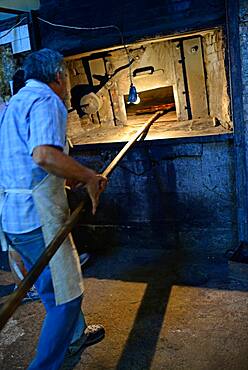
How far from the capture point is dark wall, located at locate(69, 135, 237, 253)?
178 inches

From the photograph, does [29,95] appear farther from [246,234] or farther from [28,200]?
[246,234]

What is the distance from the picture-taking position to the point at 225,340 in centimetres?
314

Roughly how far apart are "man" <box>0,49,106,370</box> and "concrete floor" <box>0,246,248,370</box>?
2.27ft

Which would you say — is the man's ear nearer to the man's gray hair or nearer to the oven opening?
the man's gray hair

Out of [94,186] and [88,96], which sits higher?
[88,96]

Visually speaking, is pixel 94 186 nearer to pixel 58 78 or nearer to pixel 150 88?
pixel 58 78

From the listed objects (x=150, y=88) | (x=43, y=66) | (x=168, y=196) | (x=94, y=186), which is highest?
(x=43, y=66)

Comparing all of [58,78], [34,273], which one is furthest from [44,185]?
[58,78]

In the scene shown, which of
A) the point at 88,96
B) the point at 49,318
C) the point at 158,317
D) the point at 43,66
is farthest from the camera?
the point at 88,96

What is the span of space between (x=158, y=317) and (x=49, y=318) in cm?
127

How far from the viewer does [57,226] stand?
8.48ft

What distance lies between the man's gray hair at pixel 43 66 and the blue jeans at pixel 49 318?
1.05 metres

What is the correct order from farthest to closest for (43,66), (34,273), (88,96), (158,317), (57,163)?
(88,96)
(158,317)
(43,66)
(57,163)
(34,273)

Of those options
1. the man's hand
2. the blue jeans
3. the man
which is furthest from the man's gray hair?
the blue jeans
